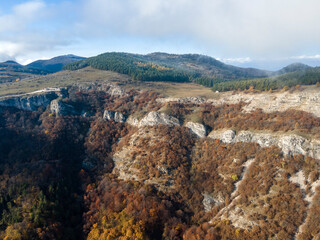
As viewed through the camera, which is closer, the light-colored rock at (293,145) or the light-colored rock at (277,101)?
the light-colored rock at (293,145)

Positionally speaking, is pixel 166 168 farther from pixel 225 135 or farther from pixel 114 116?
pixel 114 116

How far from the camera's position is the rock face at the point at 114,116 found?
92294mm

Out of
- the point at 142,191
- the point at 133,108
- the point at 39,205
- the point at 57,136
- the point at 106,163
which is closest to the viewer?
the point at 39,205

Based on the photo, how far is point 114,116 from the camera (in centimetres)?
9438

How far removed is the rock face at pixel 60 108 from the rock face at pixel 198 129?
198ft

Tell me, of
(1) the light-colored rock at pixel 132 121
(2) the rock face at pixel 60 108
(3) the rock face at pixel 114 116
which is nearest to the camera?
(1) the light-colored rock at pixel 132 121

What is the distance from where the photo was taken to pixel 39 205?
49031 mm

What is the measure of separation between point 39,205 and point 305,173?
66896 mm

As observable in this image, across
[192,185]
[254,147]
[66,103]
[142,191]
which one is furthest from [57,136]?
[254,147]

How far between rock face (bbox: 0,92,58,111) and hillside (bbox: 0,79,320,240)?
1008 millimetres

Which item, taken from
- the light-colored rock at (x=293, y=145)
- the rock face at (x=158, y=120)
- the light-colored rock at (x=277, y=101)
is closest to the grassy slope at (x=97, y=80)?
the light-colored rock at (x=277, y=101)

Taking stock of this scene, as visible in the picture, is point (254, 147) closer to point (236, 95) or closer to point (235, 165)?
point (235, 165)

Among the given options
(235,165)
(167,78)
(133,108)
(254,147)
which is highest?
(167,78)

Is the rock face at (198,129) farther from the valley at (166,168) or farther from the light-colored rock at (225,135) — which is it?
the light-colored rock at (225,135)
